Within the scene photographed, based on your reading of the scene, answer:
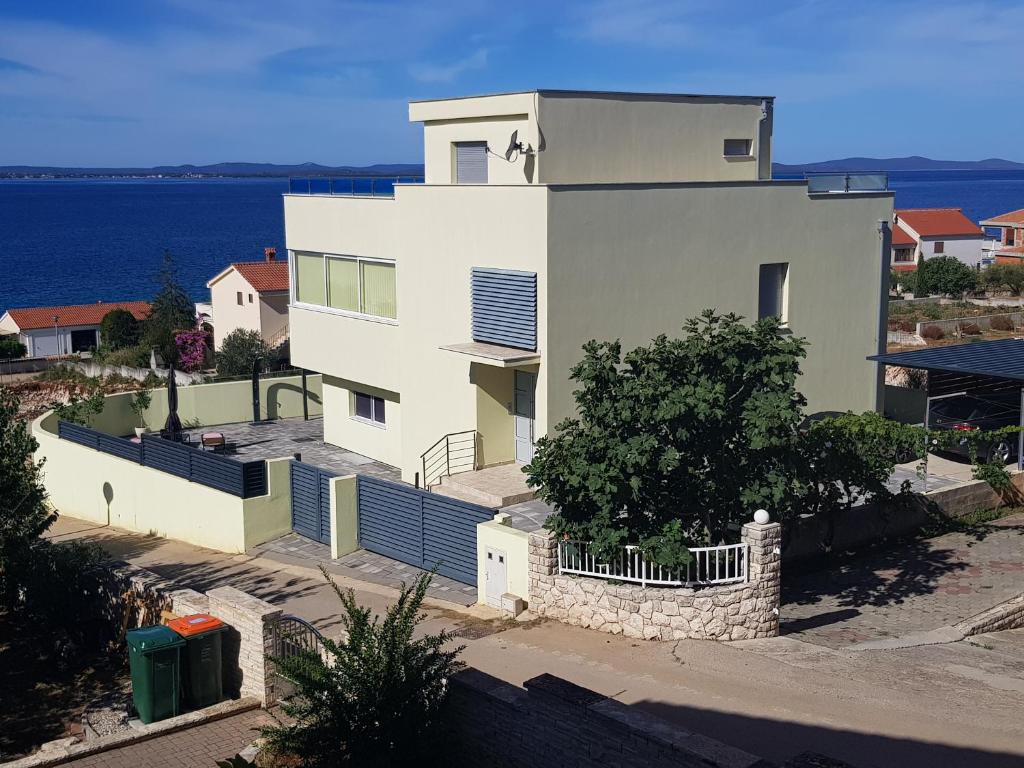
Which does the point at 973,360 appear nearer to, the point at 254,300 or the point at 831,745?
the point at 831,745

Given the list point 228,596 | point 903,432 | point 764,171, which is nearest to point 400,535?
point 228,596

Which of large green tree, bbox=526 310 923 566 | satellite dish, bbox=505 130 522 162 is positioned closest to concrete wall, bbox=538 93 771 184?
satellite dish, bbox=505 130 522 162

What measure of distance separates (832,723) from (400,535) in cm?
923

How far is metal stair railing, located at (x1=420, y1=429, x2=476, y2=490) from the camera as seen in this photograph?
2095 cm

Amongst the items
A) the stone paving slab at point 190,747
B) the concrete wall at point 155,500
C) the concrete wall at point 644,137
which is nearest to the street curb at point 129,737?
the stone paving slab at point 190,747

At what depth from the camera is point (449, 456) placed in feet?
69.9

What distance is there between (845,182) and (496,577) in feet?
42.9

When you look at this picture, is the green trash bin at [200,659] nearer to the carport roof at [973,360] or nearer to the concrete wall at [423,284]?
the concrete wall at [423,284]

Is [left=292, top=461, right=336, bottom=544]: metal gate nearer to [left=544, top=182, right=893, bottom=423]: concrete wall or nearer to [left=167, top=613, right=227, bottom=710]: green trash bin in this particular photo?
[left=544, top=182, right=893, bottom=423]: concrete wall

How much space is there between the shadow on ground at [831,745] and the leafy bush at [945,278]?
210ft

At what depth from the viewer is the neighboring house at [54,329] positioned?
211 feet

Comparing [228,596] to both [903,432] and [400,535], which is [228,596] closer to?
[400,535]

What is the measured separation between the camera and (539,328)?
1920cm

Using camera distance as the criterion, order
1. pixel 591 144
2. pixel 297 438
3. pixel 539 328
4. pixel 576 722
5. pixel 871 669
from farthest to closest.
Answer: pixel 297 438, pixel 591 144, pixel 539 328, pixel 871 669, pixel 576 722
